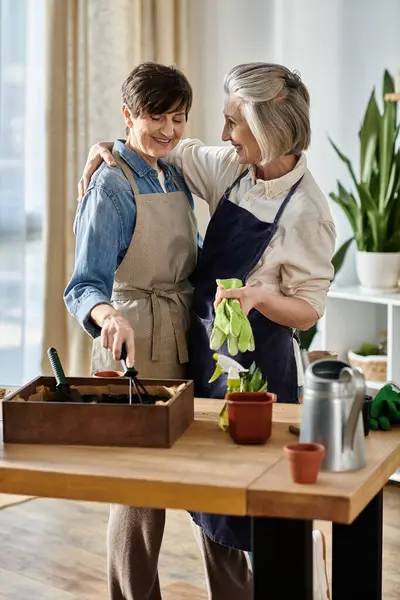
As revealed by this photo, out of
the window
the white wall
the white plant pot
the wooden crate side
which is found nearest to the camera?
the wooden crate side

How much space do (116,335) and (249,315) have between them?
56cm

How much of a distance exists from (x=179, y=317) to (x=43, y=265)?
1.84m

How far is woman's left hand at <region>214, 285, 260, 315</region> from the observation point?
7.86ft

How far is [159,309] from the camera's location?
2.75 meters

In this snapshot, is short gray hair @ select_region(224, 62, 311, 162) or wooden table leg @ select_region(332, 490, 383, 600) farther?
short gray hair @ select_region(224, 62, 311, 162)

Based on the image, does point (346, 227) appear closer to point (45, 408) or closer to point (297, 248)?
point (297, 248)

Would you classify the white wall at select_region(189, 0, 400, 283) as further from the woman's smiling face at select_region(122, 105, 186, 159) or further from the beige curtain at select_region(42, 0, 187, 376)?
the woman's smiling face at select_region(122, 105, 186, 159)

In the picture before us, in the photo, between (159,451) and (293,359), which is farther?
(293,359)

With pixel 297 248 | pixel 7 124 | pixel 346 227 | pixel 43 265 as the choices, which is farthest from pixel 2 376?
pixel 297 248

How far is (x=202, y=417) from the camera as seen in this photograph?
2.38 m

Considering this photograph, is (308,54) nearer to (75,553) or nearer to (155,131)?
(155,131)

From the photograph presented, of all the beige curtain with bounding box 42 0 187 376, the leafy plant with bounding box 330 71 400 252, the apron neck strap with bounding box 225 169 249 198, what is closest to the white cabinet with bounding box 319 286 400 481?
the leafy plant with bounding box 330 71 400 252

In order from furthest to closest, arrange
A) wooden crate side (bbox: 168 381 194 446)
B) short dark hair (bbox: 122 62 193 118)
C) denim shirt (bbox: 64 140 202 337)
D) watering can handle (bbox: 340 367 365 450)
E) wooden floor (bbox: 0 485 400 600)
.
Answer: wooden floor (bbox: 0 485 400 600) → short dark hair (bbox: 122 62 193 118) → denim shirt (bbox: 64 140 202 337) → wooden crate side (bbox: 168 381 194 446) → watering can handle (bbox: 340 367 365 450)

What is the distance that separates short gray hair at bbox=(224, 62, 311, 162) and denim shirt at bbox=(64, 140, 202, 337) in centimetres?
35
